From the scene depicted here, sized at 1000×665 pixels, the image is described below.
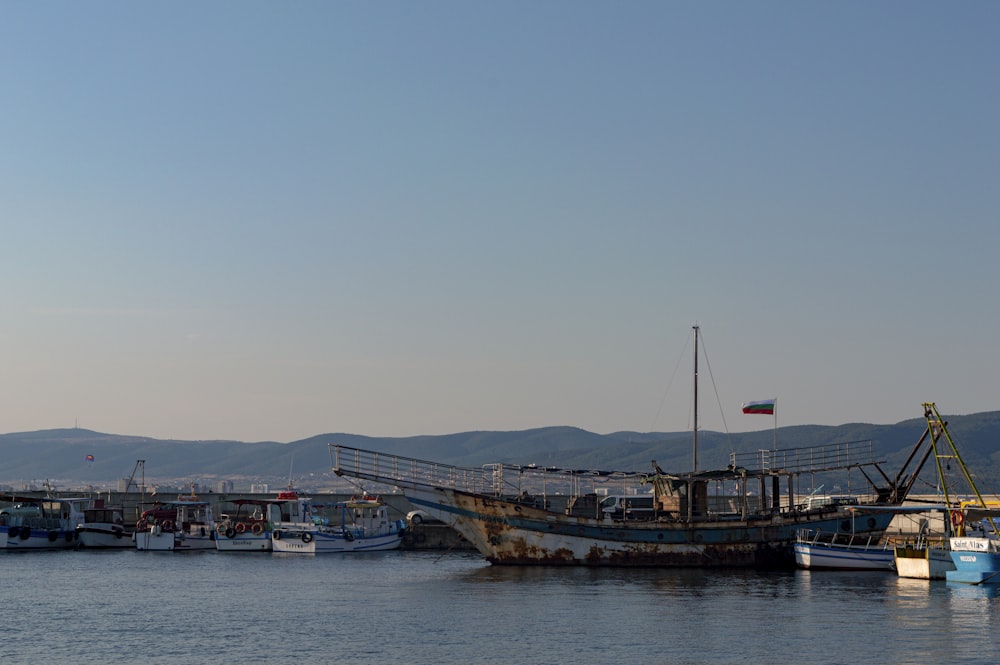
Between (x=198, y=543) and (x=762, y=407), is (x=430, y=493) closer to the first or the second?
(x=762, y=407)

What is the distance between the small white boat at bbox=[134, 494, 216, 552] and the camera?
8394cm

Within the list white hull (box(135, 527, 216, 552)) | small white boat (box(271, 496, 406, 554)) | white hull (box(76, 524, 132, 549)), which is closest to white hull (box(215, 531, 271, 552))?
small white boat (box(271, 496, 406, 554))

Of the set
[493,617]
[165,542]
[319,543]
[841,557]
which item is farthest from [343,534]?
[493,617]

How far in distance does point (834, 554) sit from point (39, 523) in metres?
54.8

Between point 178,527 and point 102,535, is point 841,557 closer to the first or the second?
point 178,527

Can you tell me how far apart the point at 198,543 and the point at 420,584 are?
1289 inches

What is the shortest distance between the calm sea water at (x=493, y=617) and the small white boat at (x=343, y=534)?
16278 mm

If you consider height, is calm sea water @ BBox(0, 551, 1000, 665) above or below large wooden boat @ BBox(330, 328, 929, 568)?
below

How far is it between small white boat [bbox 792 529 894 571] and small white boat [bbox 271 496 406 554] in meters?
31.9

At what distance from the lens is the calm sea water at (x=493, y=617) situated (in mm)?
37562

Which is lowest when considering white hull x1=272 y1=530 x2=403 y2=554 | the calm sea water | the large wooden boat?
the calm sea water

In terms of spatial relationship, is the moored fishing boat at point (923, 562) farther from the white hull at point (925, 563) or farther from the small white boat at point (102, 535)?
the small white boat at point (102, 535)

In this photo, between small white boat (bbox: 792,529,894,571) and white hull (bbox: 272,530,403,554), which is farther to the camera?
white hull (bbox: 272,530,403,554)

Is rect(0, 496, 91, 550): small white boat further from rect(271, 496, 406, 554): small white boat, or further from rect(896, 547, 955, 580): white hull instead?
rect(896, 547, 955, 580): white hull
